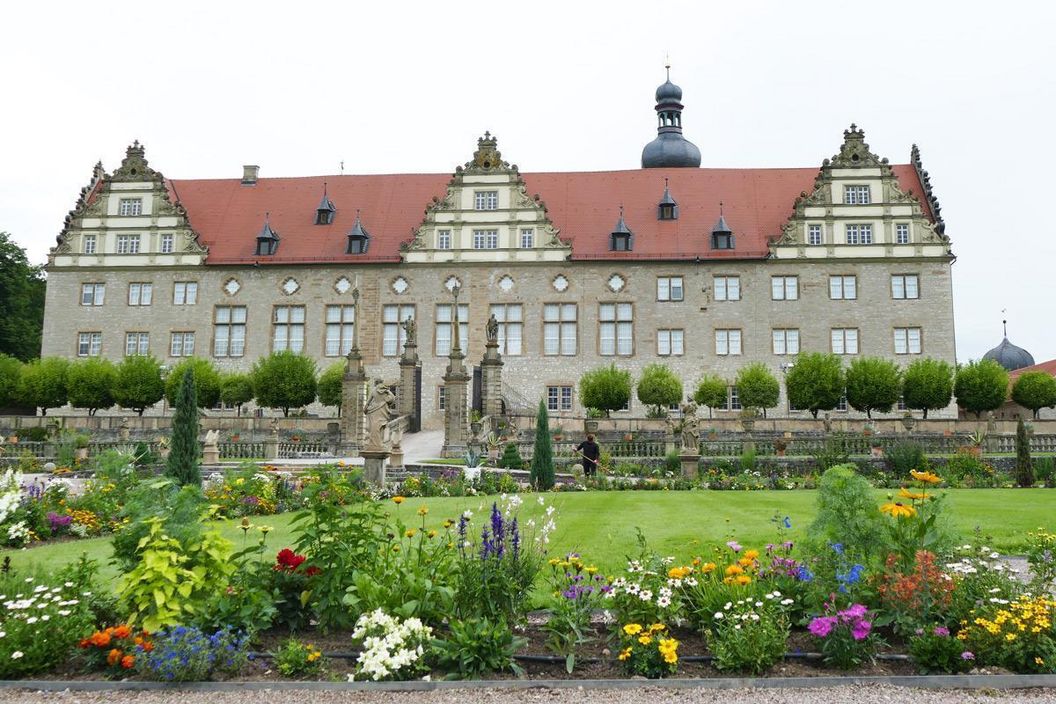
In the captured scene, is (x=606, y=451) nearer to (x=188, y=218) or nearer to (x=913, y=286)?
(x=913, y=286)

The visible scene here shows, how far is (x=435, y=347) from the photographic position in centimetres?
4219

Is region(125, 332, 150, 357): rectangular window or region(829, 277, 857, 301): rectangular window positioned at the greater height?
region(829, 277, 857, 301): rectangular window

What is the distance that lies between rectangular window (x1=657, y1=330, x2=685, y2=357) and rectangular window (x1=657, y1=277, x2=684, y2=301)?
5.50ft

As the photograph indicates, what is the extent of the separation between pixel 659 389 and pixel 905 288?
13.6 meters

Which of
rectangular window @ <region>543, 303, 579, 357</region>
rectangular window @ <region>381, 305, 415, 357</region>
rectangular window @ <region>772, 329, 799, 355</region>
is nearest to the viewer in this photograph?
rectangular window @ <region>772, 329, 799, 355</region>

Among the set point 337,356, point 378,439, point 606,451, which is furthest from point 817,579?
point 337,356

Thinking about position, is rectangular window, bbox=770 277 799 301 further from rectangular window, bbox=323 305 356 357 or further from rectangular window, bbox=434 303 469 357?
rectangular window, bbox=323 305 356 357

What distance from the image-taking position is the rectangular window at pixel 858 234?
41.1 m

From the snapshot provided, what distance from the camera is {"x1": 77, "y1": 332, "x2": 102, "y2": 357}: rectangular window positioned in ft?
143

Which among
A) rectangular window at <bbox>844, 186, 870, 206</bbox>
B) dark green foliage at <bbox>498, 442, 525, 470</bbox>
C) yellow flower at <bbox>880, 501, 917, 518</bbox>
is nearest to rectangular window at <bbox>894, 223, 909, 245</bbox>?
rectangular window at <bbox>844, 186, 870, 206</bbox>

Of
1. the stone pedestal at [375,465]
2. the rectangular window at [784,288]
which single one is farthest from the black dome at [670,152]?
the stone pedestal at [375,465]

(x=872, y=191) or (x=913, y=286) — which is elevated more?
(x=872, y=191)

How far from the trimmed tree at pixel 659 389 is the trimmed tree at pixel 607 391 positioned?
2.68ft

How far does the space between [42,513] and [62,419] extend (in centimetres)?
2523
